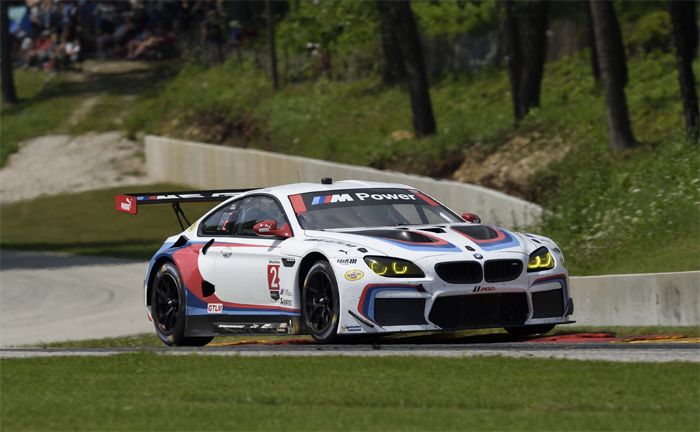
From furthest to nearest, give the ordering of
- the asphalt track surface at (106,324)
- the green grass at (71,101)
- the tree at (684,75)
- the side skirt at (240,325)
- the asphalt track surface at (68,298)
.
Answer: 1. the green grass at (71,101)
2. the tree at (684,75)
3. the asphalt track surface at (68,298)
4. the side skirt at (240,325)
5. the asphalt track surface at (106,324)

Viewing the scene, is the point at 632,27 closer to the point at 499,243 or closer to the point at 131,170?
the point at 131,170

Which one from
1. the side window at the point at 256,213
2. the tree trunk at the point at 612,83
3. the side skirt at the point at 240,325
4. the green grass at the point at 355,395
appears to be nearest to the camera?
the green grass at the point at 355,395

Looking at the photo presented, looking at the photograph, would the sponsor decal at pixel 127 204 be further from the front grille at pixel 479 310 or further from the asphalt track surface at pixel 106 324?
the front grille at pixel 479 310

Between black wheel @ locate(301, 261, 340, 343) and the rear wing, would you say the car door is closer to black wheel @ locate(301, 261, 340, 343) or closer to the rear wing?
black wheel @ locate(301, 261, 340, 343)

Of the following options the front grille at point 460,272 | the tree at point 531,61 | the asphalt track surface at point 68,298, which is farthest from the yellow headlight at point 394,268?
the tree at point 531,61

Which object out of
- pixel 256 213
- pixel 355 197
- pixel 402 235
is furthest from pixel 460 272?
pixel 256 213

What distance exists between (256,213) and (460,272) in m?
2.48

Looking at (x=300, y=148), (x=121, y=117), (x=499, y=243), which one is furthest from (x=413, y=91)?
(x=499, y=243)

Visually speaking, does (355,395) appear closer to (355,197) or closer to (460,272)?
(460,272)

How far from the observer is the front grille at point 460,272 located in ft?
38.1

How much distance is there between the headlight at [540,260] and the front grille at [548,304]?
199mm

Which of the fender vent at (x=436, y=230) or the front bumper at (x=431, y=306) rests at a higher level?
the fender vent at (x=436, y=230)

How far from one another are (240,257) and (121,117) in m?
38.5

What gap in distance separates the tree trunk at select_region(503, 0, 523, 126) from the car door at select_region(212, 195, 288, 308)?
20351mm
